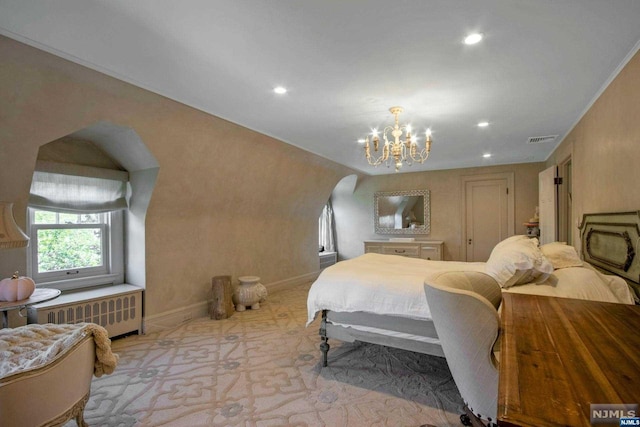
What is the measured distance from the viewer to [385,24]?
1745 millimetres

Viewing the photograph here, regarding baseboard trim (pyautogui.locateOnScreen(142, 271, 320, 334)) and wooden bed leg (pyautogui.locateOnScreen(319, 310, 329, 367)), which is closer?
wooden bed leg (pyautogui.locateOnScreen(319, 310, 329, 367))

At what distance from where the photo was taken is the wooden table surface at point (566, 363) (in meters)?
0.70

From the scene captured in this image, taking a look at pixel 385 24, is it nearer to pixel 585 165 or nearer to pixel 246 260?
pixel 585 165

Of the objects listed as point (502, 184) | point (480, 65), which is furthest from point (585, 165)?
point (502, 184)

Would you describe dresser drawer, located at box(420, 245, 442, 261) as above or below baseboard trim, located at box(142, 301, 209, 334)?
above

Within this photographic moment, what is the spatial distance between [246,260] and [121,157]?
2214 millimetres

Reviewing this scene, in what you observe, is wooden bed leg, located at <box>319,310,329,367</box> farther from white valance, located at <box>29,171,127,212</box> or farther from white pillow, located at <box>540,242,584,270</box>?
white valance, located at <box>29,171,127,212</box>

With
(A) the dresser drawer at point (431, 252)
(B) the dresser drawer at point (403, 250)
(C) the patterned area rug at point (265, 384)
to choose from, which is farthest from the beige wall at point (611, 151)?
(B) the dresser drawer at point (403, 250)

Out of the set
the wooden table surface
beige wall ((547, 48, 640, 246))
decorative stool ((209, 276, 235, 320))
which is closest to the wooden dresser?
beige wall ((547, 48, 640, 246))

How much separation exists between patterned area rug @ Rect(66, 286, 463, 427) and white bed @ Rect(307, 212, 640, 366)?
12.2 inches

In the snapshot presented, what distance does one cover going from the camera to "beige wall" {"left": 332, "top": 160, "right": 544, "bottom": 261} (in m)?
5.92

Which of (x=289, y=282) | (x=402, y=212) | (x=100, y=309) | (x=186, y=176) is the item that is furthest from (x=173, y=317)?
(x=402, y=212)

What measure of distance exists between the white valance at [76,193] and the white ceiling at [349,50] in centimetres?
139

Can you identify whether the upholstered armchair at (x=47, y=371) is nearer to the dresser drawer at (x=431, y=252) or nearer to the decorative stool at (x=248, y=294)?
the decorative stool at (x=248, y=294)
